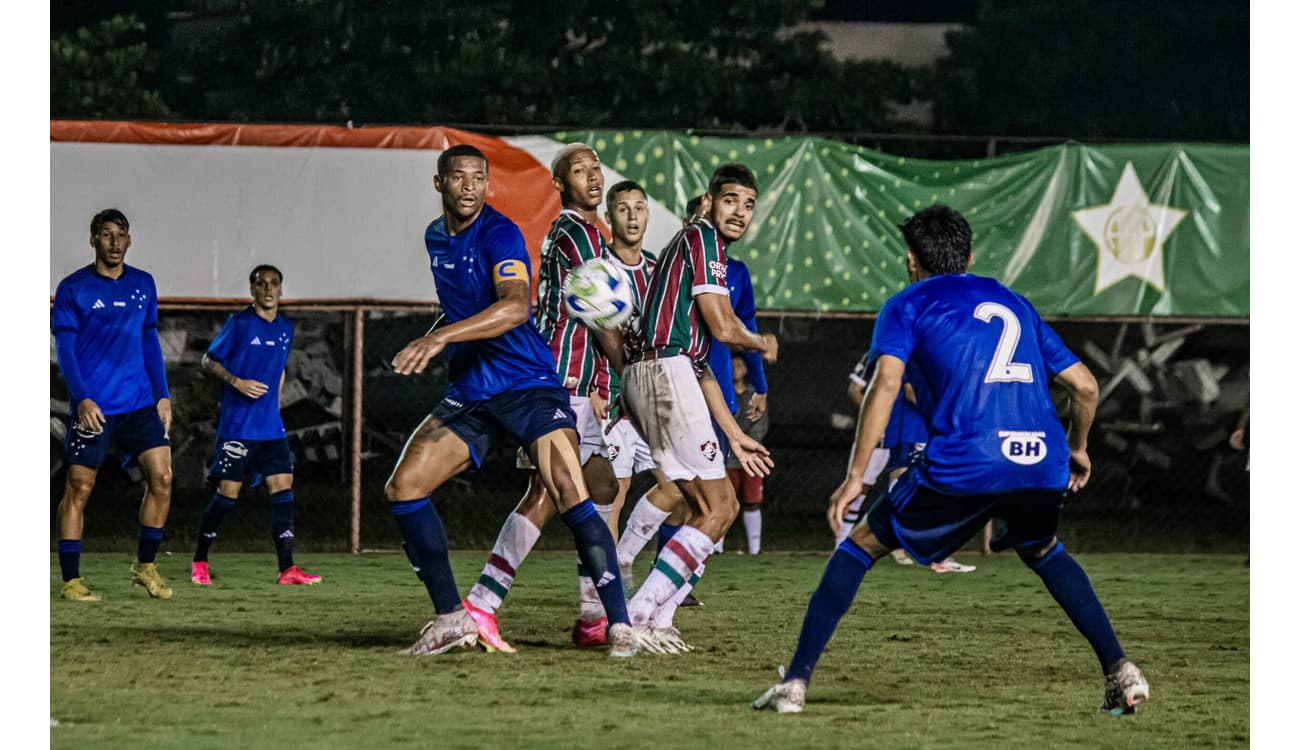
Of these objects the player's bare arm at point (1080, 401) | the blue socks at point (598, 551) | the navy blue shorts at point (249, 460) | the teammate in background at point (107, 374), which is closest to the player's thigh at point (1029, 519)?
the player's bare arm at point (1080, 401)

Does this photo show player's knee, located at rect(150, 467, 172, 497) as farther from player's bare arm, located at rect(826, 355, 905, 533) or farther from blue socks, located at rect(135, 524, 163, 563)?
player's bare arm, located at rect(826, 355, 905, 533)

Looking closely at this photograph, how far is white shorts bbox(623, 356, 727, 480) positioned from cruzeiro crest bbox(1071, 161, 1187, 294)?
24.0 feet

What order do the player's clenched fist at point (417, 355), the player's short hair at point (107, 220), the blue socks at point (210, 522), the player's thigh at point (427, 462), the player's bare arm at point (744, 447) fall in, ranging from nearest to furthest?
1. the player's clenched fist at point (417, 355)
2. the player's bare arm at point (744, 447)
3. the player's thigh at point (427, 462)
4. the player's short hair at point (107, 220)
5. the blue socks at point (210, 522)

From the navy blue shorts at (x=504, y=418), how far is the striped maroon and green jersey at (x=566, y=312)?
0.77 meters

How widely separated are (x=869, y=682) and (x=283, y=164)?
7.88m

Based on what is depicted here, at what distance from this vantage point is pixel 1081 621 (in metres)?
6.79

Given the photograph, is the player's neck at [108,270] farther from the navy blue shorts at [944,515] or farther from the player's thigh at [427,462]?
the navy blue shorts at [944,515]

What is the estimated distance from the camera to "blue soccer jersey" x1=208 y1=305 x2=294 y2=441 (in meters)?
11.9

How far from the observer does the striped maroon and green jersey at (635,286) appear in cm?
832

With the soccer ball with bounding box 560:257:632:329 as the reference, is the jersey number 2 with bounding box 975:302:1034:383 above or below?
below

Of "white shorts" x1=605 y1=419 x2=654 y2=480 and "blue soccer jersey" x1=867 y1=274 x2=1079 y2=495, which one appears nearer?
"blue soccer jersey" x1=867 y1=274 x2=1079 y2=495

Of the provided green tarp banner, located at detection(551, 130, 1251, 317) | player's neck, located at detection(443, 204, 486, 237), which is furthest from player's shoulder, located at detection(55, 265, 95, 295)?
green tarp banner, located at detection(551, 130, 1251, 317)

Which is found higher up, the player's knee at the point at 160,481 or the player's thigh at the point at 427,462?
the player's thigh at the point at 427,462
